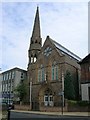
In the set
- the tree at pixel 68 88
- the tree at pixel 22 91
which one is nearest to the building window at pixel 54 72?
the tree at pixel 68 88

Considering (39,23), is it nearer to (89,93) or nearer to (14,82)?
(14,82)

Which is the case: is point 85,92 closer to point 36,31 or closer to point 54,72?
point 54,72

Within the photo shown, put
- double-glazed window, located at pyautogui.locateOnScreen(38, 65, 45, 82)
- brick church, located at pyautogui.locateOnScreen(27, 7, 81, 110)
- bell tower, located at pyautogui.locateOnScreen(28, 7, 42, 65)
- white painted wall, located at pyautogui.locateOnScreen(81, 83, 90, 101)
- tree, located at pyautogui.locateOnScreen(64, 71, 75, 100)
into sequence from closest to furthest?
white painted wall, located at pyautogui.locateOnScreen(81, 83, 90, 101) < tree, located at pyautogui.locateOnScreen(64, 71, 75, 100) < brick church, located at pyautogui.locateOnScreen(27, 7, 81, 110) < double-glazed window, located at pyautogui.locateOnScreen(38, 65, 45, 82) < bell tower, located at pyautogui.locateOnScreen(28, 7, 42, 65)

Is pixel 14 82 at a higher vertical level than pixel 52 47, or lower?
lower

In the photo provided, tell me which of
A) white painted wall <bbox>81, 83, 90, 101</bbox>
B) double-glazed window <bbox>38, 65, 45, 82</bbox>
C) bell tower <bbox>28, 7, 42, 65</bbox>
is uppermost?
bell tower <bbox>28, 7, 42, 65</bbox>

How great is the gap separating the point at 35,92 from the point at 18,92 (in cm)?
357

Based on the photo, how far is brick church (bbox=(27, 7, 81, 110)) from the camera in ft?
151

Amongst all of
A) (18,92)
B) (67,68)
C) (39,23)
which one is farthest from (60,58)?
(39,23)

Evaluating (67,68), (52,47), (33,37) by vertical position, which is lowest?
(67,68)

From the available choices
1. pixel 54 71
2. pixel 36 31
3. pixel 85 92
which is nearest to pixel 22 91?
pixel 54 71

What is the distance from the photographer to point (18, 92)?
50.0 meters

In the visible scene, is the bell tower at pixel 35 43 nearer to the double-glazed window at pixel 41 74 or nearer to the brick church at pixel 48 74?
the brick church at pixel 48 74

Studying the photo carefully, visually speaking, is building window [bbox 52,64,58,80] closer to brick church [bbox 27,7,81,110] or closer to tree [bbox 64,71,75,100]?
brick church [bbox 27,7,81,110]

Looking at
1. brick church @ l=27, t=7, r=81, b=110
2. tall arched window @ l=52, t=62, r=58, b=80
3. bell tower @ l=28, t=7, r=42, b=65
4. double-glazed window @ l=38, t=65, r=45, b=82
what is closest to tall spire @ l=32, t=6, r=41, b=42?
bell tower @ l=28, t=7, r=42, b=65
